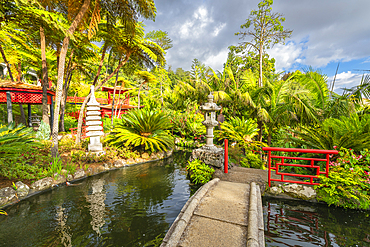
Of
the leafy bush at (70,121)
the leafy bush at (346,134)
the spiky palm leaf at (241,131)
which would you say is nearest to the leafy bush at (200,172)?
the leafy bush at (346,134)

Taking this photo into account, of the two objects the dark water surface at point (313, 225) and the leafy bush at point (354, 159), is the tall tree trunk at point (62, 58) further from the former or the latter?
the leafy bush at point (354, 159)

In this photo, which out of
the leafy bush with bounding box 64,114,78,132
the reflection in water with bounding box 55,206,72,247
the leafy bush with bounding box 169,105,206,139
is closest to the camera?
the reflection in water with bounding box 55,206,72,247

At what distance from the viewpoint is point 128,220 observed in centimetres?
368

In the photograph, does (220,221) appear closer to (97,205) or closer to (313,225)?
(313,225)

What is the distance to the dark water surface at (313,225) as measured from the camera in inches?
119

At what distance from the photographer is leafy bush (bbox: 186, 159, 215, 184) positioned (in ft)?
18.2

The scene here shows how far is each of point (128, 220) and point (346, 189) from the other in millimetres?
5092

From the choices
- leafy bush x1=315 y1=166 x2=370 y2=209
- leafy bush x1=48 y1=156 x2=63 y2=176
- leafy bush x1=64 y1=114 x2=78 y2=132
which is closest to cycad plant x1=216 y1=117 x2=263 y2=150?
leafy bush x1=315 y1=166 x2=370 y2=209

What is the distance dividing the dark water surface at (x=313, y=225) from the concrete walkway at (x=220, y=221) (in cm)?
52

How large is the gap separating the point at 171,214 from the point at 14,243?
9.41 ft

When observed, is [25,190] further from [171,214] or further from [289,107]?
[289,107]

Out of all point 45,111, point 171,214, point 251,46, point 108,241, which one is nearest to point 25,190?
point 108,241

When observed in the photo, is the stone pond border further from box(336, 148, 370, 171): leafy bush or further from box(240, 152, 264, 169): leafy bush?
box(336, 148, 370, 171): leafy bush

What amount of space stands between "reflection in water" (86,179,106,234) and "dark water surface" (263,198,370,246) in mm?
3365
